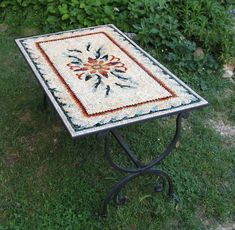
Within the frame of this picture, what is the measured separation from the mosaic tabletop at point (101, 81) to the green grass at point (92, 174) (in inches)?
26.4

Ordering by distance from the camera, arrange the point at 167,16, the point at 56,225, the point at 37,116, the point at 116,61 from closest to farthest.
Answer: the point at 56,225, the point at 116,61, the point at 37,116, the point at 167,16

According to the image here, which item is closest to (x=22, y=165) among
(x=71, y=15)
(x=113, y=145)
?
(x=113, y=145)

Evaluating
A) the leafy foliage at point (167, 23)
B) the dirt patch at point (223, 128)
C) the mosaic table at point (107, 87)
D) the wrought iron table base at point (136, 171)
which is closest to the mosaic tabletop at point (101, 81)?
the mosaic table at point (107, 87)

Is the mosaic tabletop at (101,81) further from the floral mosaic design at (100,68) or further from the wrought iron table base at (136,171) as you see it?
the wrought iron table base at (136,171)

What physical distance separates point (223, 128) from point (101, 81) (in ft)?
4.46

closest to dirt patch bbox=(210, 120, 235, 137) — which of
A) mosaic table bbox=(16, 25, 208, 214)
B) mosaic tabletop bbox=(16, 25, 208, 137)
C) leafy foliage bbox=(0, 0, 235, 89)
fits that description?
leafy foliage bbox=(0, 0, 235, 89)

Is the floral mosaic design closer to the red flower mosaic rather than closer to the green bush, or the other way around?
the red flower mosaic

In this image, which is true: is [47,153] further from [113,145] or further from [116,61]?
[116,61]

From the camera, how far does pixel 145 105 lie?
246 centimetres

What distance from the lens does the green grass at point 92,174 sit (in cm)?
273

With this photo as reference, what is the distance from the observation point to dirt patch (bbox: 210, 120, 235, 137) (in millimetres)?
3545

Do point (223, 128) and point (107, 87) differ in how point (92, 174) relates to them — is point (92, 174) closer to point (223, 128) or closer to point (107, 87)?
point (107, 87)

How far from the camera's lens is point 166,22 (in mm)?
4402

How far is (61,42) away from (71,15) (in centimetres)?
146
